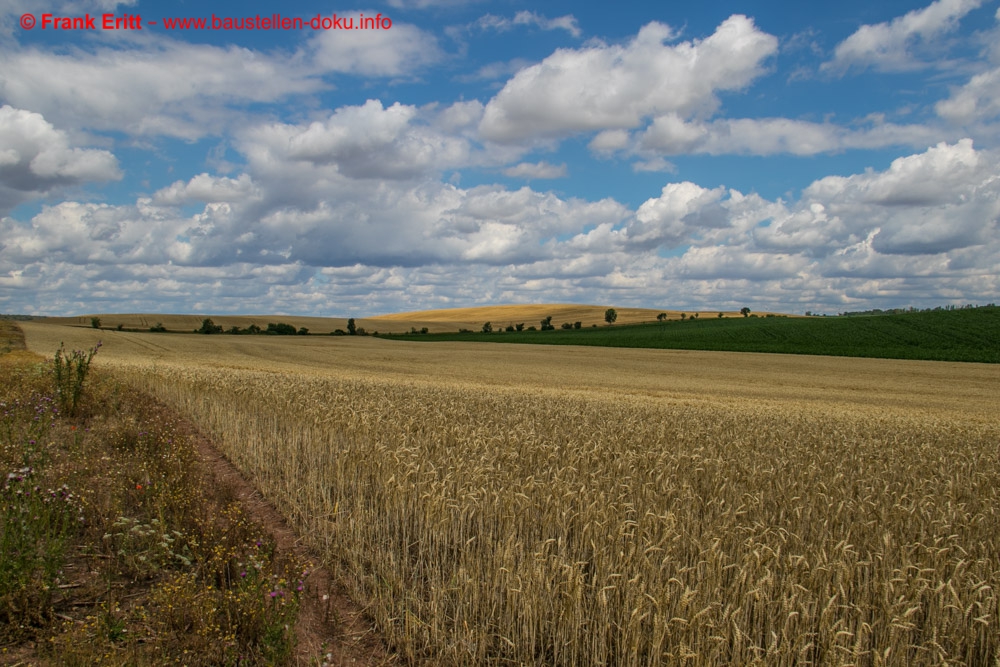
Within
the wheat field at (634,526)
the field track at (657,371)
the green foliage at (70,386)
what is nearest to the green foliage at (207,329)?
the field track at (657,371)

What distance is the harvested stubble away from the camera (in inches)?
169

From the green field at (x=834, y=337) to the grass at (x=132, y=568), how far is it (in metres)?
58.7

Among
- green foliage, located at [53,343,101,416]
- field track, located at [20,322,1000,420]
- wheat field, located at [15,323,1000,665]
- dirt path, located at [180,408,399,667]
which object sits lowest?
field track, located at [20,322,1000,420]

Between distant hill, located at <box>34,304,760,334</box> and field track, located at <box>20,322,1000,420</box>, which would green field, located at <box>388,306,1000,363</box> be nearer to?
field track, located at <box>20,322,1000,420</box>

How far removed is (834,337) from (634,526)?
67.7 m

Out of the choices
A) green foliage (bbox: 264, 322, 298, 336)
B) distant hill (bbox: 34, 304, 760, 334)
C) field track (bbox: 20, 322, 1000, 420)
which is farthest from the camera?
distant hill (bbox: 34, 304, 760, 334)

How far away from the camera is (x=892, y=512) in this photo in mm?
6734

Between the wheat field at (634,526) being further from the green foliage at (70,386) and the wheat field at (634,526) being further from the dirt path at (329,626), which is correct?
the green foliage at (70,386)

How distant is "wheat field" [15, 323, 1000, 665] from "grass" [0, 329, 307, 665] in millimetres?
960

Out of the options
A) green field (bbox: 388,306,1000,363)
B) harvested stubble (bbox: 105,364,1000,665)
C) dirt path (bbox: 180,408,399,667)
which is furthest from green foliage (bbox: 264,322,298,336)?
dirt path (bbox: 180,408,399,667)

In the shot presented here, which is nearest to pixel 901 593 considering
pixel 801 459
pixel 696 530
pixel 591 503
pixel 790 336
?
pixel 696 530

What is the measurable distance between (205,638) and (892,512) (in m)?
7.13

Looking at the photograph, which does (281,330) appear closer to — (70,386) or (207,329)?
(207,329)

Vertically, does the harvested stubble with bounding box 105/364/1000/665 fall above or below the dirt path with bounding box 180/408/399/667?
above
